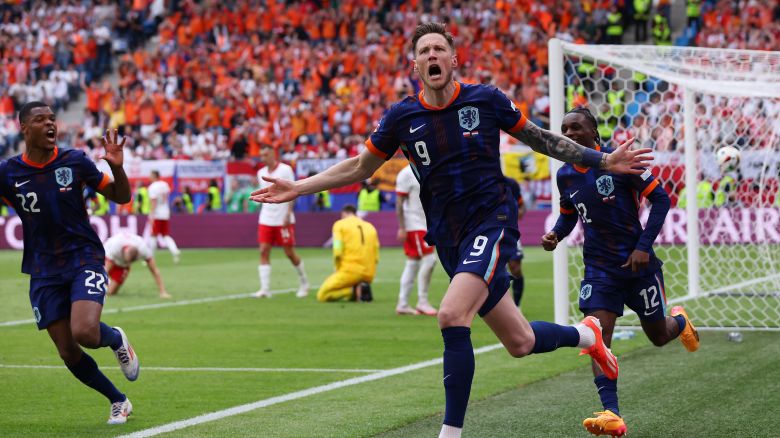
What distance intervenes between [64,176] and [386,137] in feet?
8.13

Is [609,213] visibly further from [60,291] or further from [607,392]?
[60,291]

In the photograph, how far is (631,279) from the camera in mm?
7789

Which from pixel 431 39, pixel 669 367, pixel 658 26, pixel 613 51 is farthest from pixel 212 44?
pixel 431 39

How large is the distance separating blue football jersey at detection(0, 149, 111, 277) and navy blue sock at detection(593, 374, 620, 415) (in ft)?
11.3

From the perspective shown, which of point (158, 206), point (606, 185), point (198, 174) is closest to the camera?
point (606, 185)

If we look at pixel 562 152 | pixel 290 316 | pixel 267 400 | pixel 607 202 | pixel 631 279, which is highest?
pixel 562 152

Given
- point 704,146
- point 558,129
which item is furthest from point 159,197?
point 558,129

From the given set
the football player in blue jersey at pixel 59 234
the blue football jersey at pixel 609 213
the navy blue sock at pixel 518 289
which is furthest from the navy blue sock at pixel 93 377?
the navy blue sock at pixel 518 289

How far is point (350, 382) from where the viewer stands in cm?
966

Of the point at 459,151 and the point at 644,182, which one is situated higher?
the point at 459,151

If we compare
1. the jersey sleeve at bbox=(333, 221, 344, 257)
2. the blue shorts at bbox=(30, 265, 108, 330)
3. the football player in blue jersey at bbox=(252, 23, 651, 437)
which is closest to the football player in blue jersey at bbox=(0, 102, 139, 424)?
the blue shorts at bbox=(30, 265, 108, 330)

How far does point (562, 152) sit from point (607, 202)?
1.34 meters

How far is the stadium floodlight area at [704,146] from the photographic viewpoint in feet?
42.1

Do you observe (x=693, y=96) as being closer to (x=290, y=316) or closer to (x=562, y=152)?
(x=290, y=316)
